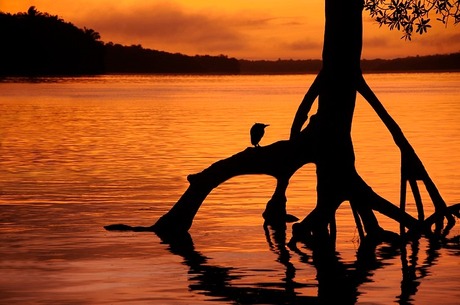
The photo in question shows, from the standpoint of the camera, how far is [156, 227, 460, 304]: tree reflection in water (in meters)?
15.7

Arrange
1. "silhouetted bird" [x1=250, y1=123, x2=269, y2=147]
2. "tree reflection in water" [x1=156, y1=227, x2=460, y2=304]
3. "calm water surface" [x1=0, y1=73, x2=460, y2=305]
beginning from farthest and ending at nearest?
"silhouetted bird" [x1=250, y1=123, x2=269, y2=147] < "calm water surface" [x1=0, y1=73, x2=460, y2=305] < "tree reflection in water" [x1=156, y1=227, x2=460, y2=304]

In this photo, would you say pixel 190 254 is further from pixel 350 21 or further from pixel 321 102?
pixel 350 21

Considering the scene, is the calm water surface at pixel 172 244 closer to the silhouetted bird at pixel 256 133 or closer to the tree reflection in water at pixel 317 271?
the tree reflection in water at pixel 317 271

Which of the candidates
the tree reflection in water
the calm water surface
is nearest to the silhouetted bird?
the calm water surface

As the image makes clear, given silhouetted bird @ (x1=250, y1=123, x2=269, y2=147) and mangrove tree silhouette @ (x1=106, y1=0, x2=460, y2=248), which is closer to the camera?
mangrove tree silhouette @ (x1=106, y1=0, x2=460, y2=248)

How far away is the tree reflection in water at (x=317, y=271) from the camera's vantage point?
15.7 meters

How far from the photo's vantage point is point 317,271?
17.9m

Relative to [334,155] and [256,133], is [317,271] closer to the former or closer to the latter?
[334,155]

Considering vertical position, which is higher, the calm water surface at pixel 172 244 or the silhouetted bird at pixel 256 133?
the silhouetted bird at pixel 256 133

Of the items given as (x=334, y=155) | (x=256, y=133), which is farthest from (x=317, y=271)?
(x=256, y=133)

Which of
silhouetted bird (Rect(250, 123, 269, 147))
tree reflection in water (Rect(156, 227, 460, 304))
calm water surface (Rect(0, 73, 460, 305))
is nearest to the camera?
tree reflection in water (Rect(156, 227, 460, 304))

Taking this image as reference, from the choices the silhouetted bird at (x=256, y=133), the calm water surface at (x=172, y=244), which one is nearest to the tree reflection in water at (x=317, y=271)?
the calm water surface at (x=172, y=244)

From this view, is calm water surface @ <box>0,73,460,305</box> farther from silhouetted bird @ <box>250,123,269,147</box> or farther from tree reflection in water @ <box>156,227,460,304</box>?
silhouetted bird @ <box>250,123,269,147</box>

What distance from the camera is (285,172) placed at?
2080cm
